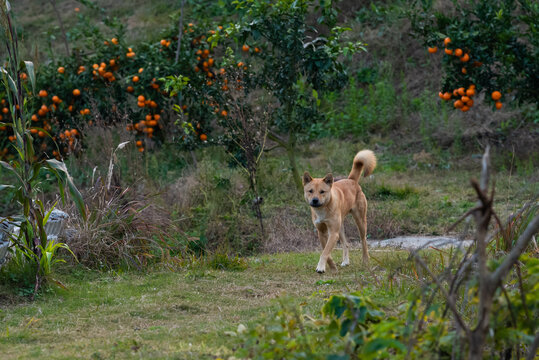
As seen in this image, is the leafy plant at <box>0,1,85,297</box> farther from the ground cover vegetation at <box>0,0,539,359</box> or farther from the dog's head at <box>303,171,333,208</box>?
the dog's head at <box>303,171,333,208</box>

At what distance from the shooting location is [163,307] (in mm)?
5848

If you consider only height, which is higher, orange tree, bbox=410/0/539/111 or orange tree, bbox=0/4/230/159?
orange tree, bbox=410/0/539/111

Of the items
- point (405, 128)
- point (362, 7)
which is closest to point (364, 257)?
point (405, 128)

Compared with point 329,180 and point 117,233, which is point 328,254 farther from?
point 117,233

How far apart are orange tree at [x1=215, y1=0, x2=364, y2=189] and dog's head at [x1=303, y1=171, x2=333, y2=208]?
2.99 metres

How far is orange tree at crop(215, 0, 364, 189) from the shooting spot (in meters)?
10.5

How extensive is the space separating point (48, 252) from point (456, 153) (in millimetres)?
9924

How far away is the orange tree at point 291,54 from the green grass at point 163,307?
367 cm

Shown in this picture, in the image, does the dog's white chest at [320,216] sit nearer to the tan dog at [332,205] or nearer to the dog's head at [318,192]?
the tan dog at [332,205]

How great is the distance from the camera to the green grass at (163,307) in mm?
4594

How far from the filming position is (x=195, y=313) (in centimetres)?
575

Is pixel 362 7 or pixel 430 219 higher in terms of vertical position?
pixel 362 7

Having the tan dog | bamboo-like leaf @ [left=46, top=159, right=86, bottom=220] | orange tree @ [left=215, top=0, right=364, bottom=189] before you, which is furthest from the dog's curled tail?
bamboo-like leaf @ [left=46, top=159, right=86, bottom=220]

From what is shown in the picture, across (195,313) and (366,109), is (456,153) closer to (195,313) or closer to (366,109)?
(366,109)
